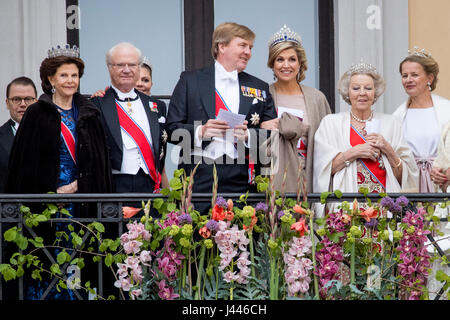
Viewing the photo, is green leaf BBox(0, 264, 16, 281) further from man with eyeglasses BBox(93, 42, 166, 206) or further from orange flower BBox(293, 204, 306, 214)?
orange flower BBox(293, 204, 306, 214)

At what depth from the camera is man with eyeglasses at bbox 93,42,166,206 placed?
5.42 meters

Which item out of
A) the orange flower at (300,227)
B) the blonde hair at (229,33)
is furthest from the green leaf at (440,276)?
the blonde hair at (229,33)

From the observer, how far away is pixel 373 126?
5.85 metres

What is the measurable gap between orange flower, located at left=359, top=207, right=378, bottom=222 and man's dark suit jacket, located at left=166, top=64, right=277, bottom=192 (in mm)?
1086

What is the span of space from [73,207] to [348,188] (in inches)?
68.2

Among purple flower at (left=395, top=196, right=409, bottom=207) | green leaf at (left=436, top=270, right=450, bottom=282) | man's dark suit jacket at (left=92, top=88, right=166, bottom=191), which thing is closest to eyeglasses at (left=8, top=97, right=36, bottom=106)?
man's dark suit jacket at (left=92, top=88, right=166, bottom=191)

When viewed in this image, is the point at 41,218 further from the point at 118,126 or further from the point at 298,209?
the point at 298,209

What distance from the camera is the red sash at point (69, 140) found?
525 cm

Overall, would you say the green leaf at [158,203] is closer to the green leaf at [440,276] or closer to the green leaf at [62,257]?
the green leaf at [62,257]

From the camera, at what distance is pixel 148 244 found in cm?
453

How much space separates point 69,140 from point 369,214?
6.11 ft

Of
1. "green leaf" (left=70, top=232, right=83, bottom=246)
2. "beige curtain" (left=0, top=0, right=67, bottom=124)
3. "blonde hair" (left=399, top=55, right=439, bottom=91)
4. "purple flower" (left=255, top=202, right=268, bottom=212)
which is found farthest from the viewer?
"beige curtain" (left=0, top=0, right=67, bottom=124)

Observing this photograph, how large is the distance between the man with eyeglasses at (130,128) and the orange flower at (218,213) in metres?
1.09
